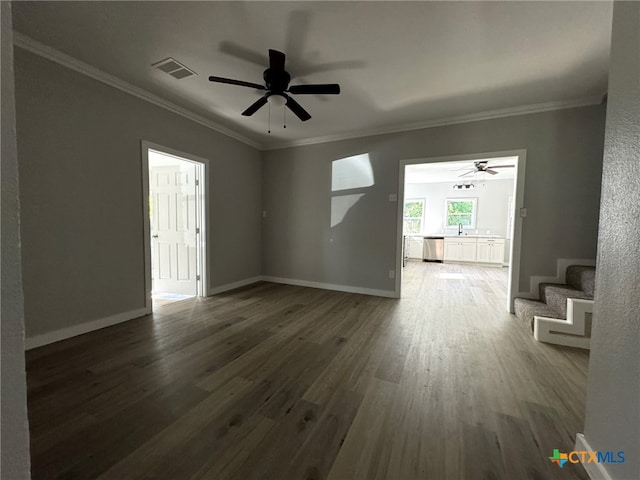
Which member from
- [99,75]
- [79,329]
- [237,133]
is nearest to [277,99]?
[99,75]

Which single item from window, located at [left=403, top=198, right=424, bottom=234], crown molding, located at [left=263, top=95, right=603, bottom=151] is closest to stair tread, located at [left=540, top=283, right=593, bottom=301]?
crown molding, located at [left=263, top=95, right=603, bottom=151]

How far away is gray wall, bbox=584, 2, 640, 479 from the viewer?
940 millimetres

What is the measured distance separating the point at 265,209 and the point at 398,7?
12.6 feet

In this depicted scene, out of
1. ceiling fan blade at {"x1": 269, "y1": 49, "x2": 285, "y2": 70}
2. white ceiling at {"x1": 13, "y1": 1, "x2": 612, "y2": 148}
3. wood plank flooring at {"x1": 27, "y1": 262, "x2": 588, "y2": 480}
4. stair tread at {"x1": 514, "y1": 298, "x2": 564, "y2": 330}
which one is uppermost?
white ceiling at {"x1": 13, "y1": 1, "x2": 612, "y2": 148}

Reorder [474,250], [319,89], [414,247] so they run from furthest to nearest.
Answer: [414,247]
[474,250]
[319,89]

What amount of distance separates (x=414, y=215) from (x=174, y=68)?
8.16 meters

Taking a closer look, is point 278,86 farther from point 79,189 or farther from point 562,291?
point 562,291

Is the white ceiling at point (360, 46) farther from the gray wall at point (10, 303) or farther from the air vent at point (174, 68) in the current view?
the gray wall at point (10, 303)

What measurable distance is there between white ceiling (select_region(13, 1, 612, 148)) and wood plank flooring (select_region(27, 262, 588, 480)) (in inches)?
105

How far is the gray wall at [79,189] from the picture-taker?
7.18 feet

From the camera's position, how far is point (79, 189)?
8.18 feet

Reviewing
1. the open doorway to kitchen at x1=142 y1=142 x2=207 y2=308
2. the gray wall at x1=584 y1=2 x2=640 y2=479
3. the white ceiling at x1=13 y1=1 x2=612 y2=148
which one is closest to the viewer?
the gray wall at x1=584 y1=2 x2=640 y2=479

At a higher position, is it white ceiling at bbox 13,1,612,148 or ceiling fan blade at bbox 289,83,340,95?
white ceiling at bbox 13,1,612,148

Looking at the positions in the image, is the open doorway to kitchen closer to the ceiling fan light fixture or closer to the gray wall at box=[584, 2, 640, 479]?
the ceiling fan light fixture
